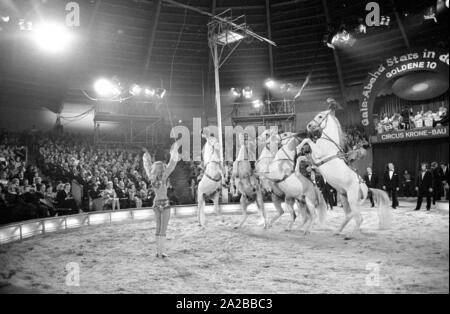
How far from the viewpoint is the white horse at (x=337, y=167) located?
4.96 meters

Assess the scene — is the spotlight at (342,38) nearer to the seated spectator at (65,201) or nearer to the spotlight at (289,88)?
the spotlight at (289,88)

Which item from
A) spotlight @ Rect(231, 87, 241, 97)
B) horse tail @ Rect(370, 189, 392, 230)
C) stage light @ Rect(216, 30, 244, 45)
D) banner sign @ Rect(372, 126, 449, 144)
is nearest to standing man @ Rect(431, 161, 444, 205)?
banner sign @ Rect(372, 126, 449, 144)

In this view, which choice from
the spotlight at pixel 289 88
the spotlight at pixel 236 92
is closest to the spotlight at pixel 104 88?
the spotlight at pixel 236 92

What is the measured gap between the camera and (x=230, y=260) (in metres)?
3.91

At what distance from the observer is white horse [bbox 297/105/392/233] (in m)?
4.96

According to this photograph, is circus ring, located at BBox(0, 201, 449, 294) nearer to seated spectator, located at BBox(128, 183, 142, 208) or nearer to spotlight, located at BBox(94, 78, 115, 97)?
seated spectator, located at BBox(128, 183, 142, 208)

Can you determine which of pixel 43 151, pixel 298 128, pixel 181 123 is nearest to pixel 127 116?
pixel 181 123

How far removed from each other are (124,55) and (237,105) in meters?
7.07

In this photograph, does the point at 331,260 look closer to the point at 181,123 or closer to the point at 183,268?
the point at 183,268

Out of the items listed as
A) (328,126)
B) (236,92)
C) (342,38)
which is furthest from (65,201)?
(236,92)

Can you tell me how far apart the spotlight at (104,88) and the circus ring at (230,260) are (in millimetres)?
10584

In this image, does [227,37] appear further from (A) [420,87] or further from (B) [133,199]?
(A) [420,87]

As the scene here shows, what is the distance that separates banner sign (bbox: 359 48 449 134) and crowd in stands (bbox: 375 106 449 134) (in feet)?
1.85
